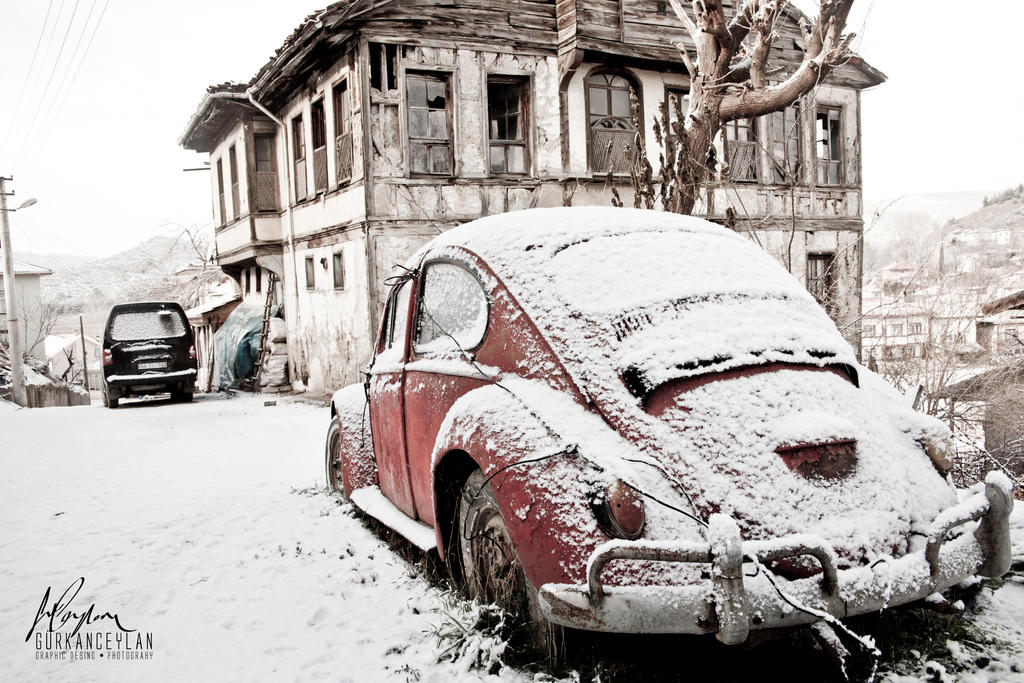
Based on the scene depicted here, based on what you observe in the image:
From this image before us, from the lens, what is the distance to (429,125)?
14.9 m

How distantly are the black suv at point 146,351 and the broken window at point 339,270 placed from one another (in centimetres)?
327

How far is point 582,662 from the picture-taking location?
300cm

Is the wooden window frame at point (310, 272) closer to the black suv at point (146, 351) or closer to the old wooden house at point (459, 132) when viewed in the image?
the old wooden house at point (459, 132)

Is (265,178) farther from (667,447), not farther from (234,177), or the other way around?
(667,447)

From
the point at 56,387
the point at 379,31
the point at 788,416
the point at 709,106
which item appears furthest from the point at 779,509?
the point at 56,387

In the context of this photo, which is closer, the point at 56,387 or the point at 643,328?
the point at 643,328

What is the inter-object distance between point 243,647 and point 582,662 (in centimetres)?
165

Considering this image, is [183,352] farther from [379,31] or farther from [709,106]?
[709,106]

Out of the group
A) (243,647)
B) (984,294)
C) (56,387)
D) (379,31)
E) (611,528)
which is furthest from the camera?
(56,387)

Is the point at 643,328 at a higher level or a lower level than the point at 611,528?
higher

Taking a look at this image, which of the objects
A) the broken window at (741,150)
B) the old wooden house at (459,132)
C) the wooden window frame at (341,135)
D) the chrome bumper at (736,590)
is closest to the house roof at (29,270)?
the old wooden house at (459,132)

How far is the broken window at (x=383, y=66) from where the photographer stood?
14344 millimetres

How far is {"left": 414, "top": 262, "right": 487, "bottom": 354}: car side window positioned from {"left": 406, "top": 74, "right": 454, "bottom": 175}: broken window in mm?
10700

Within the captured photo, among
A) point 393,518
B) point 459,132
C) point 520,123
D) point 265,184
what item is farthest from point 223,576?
point 265,184
